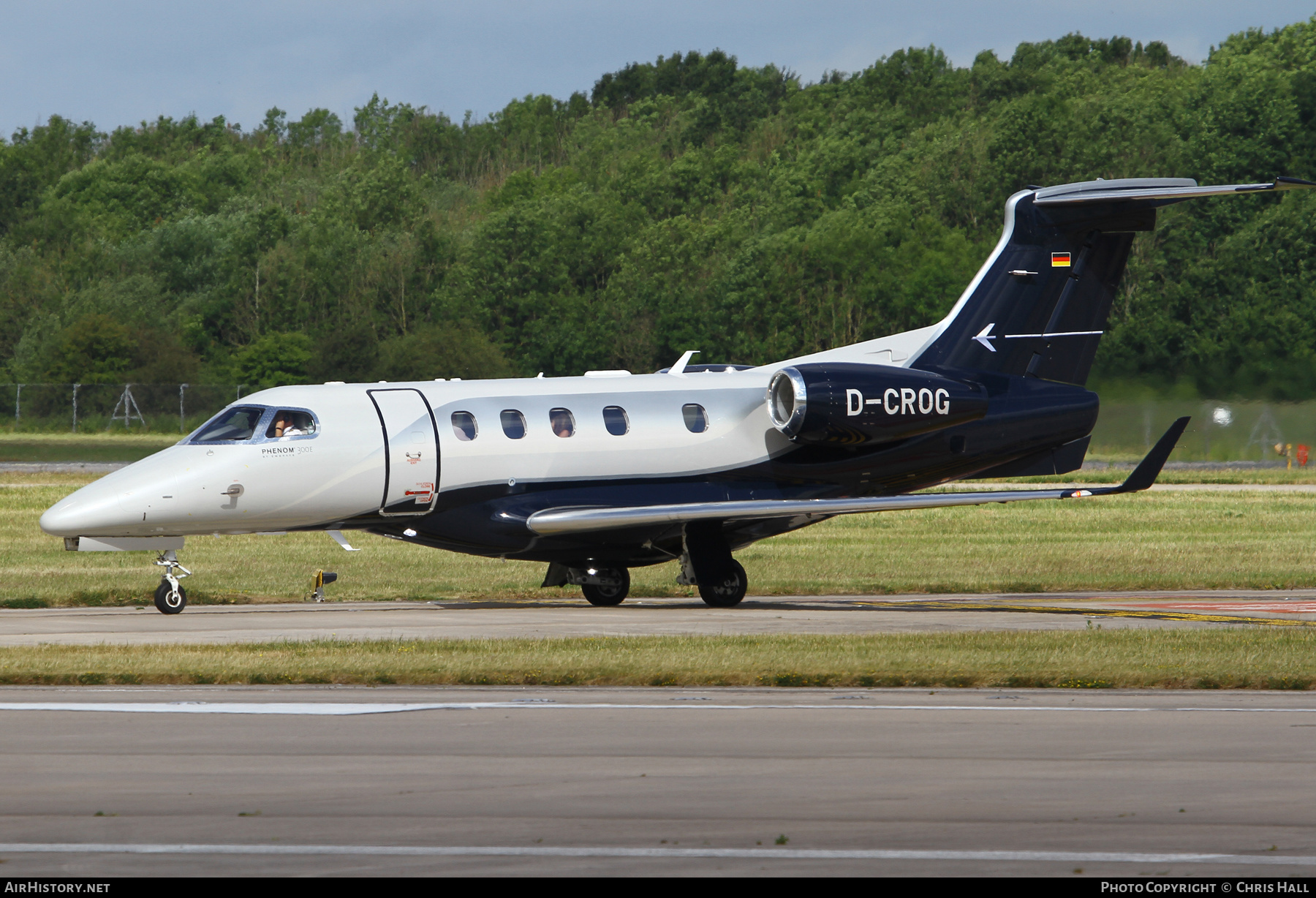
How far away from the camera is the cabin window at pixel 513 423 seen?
22.6m

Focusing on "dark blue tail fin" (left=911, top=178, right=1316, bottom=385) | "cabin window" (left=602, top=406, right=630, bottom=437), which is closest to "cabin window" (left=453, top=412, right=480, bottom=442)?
"cabin window" (left=602, top=406, right=630, bottom=437)

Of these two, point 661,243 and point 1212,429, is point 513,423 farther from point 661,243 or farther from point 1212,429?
point 661,243

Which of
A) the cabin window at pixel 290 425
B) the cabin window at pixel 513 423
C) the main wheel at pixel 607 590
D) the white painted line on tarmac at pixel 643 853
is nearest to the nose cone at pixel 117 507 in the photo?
the cabin window at pixel 290 425

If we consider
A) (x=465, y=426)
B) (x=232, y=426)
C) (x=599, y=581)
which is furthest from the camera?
(x=599, y=581)

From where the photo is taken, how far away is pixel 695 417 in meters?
23.7

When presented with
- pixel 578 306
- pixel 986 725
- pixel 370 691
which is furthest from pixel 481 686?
pixel 578 306

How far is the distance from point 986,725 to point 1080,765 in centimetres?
177

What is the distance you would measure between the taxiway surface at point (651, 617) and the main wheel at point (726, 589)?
0.23 meters

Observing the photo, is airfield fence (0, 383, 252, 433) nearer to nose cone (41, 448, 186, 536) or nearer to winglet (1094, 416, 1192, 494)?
nose cone (41, 448, 186, 536)

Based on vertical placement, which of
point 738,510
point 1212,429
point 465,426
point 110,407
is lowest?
point 110,407

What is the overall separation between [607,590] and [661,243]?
73.3 m

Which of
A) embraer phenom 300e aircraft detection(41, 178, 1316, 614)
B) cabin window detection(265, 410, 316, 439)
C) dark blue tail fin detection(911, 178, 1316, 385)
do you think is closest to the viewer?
embraer phenom 300e aircraft detection(41, 178, 1316, 614)

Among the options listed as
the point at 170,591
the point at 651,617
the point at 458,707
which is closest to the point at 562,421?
the point at 651,617

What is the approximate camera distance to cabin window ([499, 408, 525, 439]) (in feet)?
74.3
